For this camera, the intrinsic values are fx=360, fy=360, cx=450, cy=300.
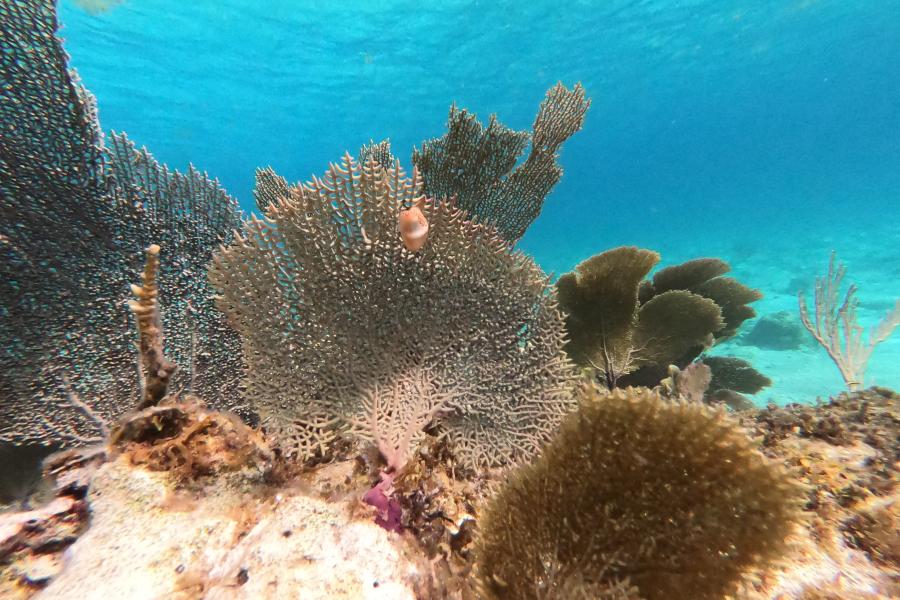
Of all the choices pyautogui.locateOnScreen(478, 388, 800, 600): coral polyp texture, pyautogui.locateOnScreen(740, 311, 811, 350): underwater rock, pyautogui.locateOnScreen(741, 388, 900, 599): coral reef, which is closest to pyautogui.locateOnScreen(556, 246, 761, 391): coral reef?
pyautogui.locateOnScreen(741, 388, 900, 599): coral reef

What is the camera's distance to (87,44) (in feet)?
117

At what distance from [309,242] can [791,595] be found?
10.4 feet

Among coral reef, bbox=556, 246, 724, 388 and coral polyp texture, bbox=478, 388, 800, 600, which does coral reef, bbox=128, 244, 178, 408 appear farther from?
coral reef, bbox=556, 246, 724, 388

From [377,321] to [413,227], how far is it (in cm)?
71

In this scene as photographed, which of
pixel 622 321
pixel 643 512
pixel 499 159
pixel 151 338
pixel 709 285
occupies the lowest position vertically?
pixel 643 512

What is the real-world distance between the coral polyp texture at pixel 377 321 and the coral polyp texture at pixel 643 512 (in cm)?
106

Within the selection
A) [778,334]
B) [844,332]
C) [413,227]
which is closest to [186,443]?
[413,227]

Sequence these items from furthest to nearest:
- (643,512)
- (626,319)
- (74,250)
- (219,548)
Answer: (626,319) → (74,250) → (219,548) → (643,512)

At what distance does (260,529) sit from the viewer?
5.41 feet

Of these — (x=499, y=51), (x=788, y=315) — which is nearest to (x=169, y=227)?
(x=788, y=315)

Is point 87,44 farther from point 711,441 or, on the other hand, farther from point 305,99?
point 711,441

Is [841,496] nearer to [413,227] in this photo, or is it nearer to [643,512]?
[643,512]

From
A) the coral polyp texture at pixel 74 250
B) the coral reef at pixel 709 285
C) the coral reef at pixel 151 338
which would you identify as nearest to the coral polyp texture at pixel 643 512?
the coral reef at pixel 151 338

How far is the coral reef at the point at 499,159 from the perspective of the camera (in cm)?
580
